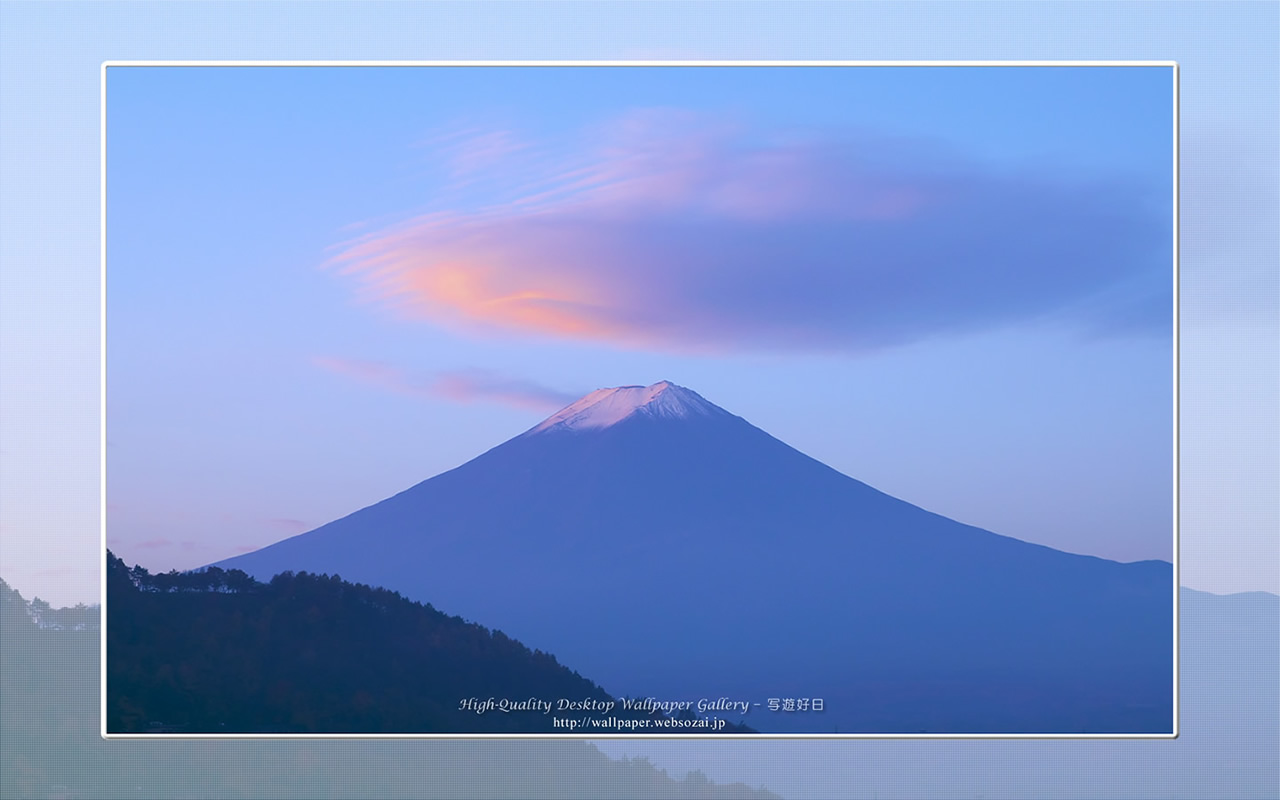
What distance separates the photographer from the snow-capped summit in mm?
6625

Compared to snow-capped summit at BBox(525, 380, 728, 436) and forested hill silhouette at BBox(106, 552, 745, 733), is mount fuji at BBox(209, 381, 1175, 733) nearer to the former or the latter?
snow-capped summit at BBox(525, 380, 728, 436)

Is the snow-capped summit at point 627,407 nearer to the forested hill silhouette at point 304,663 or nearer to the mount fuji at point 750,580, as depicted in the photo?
the mount fuji at point 750,580

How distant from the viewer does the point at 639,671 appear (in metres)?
6.58

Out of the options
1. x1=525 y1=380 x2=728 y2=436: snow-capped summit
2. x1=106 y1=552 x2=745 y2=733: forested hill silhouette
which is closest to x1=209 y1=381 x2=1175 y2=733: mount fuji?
x1=525 y1=380 x2=728 y2=436: snow-capped summit

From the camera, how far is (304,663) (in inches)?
257

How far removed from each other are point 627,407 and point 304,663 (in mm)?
2265

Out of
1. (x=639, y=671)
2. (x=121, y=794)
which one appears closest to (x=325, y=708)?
(x=121, y=794)

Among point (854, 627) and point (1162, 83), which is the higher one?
point (1162, 83)

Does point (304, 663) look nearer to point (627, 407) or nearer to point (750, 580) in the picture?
point (627, 407)

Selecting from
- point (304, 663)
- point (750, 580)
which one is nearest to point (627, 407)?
point (750, 580)

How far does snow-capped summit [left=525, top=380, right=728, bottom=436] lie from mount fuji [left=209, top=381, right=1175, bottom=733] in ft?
0.04

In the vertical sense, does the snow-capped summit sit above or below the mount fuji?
above

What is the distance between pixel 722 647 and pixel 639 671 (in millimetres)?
478

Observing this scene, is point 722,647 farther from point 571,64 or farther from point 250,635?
point 571,64
